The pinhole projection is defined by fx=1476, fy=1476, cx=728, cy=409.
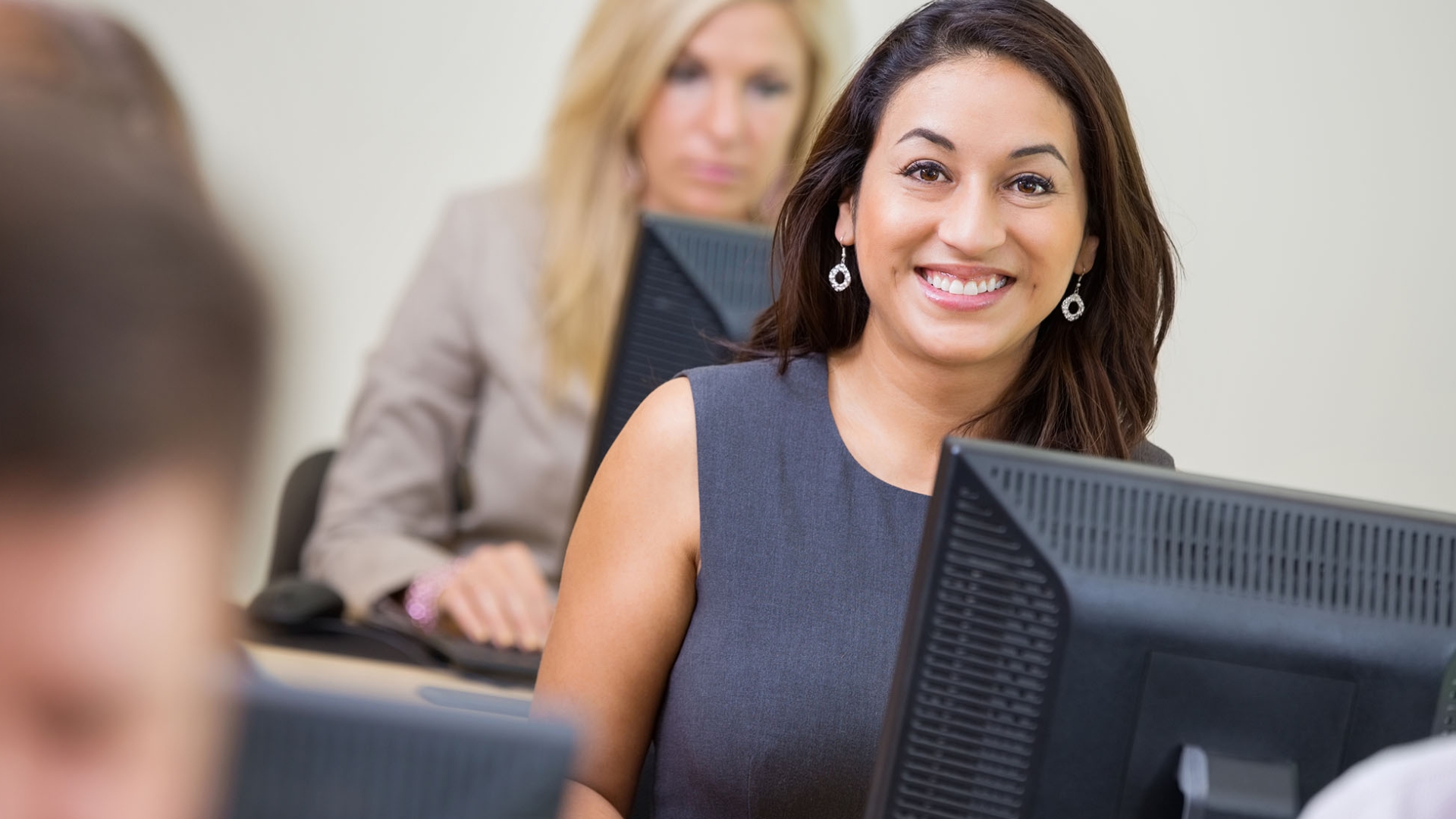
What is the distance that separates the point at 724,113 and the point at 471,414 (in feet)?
2.12

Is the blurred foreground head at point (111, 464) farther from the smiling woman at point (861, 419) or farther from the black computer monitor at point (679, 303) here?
the black computer monitor at point (679, 303)

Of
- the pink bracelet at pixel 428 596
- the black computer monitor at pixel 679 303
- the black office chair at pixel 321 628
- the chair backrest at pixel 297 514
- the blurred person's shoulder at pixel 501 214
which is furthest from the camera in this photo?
the blurred person's shoulder at pixel 501 214

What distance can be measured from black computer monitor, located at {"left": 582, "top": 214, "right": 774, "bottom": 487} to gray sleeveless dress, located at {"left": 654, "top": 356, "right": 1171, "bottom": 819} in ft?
0.27

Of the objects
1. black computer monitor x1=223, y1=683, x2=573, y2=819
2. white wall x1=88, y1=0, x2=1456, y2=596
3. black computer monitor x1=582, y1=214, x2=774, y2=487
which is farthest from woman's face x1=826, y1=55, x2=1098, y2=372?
white wall x1=88, y1=0, x2=1456, y2=596

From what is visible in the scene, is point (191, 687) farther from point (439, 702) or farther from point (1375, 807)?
point (1375, 807)

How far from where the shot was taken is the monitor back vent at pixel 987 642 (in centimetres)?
83

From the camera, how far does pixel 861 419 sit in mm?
1444

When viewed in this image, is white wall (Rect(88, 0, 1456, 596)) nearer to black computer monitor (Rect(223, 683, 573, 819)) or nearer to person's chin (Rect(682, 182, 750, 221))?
person's chin (Rect(682, 182, 750, 221))

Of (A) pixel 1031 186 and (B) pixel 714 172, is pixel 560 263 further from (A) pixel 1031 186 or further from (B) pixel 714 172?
(A) pixel 1031 186

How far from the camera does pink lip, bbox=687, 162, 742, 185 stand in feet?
7.97

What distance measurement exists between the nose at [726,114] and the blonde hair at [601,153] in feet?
0.31

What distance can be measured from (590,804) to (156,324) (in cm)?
104

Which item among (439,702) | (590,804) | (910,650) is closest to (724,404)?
(590,804)

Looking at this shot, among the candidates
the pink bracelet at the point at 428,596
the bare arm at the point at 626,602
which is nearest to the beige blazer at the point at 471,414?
the pink bracelet at the point at 428,596
